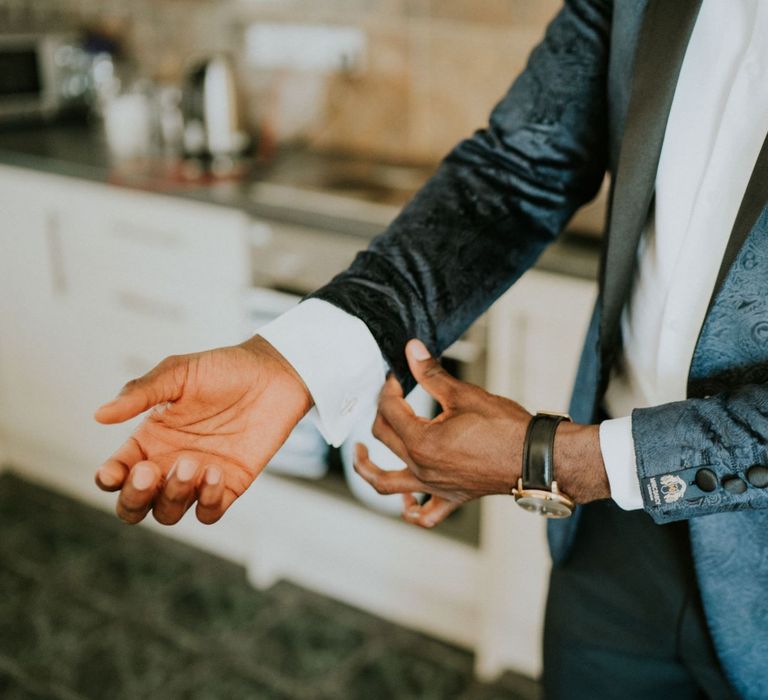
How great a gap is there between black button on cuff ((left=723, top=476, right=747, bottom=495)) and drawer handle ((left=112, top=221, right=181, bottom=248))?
1571 millimetres

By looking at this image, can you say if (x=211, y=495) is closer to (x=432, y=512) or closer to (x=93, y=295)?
(x=432, y=512)

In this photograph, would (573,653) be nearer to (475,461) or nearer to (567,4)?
(475,461)

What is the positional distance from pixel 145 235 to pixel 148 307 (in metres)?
0.18

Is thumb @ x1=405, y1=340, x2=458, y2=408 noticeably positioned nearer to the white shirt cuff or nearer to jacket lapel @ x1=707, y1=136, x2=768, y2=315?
the white shirt cuff

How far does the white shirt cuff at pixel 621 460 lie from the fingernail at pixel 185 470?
34cm

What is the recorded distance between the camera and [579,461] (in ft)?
2.47

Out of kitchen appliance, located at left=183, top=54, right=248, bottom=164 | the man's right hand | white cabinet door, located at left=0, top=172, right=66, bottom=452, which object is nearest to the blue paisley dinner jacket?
the man's right hand

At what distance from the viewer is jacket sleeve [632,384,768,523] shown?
68 centimetres

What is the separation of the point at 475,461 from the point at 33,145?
2.12 m

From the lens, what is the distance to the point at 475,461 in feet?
2.50

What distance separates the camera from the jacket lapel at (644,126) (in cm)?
77

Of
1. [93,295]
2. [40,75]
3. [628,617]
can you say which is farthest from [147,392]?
[40,75]

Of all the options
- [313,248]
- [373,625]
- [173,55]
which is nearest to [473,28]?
[313,248]

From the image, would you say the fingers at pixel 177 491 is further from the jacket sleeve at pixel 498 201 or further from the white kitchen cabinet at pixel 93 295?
the white kitchen cabinet at pixel 93 295
